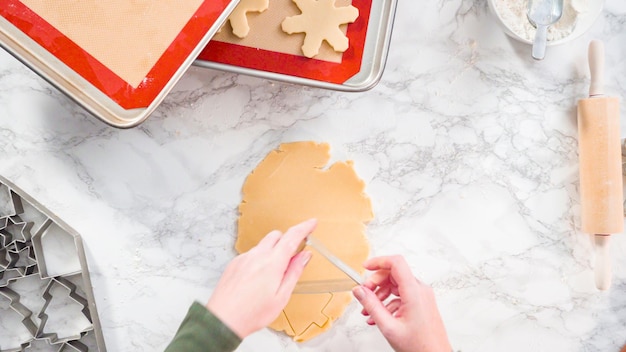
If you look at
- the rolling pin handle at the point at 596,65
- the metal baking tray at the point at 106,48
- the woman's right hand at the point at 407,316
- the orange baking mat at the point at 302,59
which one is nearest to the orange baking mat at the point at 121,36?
the metal baking tray at the point at 106,48

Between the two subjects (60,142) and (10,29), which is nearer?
(10,29)

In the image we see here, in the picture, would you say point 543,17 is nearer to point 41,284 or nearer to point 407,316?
point 407,316

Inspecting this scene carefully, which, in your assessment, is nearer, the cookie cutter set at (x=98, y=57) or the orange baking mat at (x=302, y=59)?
the cookie cutter set at (x=98, y=57)

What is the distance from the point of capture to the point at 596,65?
913 mm

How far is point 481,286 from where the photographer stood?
3.20ft

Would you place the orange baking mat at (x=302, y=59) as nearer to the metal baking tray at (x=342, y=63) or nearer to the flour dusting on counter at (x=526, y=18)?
the metal baking tray at (x=342, y=63)

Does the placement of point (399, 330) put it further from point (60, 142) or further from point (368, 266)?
point (60, 142)

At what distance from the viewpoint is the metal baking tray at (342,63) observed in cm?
86

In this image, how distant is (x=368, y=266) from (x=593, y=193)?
0.40 metres

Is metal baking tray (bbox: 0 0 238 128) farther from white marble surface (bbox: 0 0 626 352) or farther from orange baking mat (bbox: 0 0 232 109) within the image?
white marble surface (bbox: 0 0 626 352)

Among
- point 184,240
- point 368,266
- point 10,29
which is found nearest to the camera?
point 10,29

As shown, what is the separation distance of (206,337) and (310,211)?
29 centimetres

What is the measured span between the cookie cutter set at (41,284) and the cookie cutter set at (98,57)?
10.5 inches

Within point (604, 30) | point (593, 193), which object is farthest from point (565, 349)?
point (604, 30)
